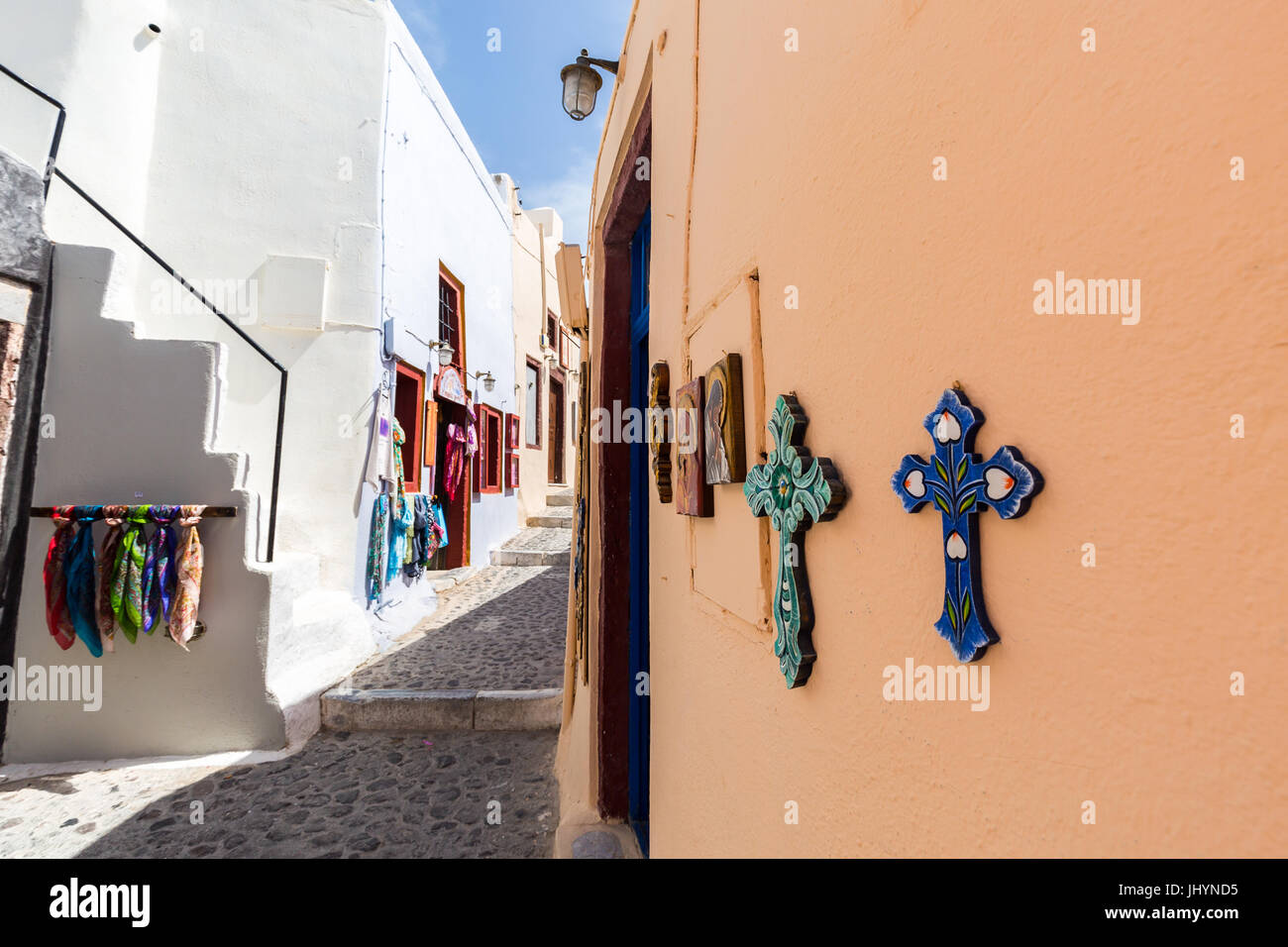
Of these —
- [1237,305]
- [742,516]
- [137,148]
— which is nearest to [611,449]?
[742,516]

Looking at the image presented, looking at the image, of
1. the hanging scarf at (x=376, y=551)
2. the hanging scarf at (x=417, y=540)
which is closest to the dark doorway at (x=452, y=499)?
the hanging scarf at (x=417, y=540)

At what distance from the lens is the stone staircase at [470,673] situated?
171 inches

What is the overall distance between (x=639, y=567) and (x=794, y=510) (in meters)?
2.11

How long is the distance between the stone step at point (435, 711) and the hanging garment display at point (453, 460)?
14.1ft

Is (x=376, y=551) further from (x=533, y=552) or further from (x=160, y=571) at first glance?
(x=533, y=552)

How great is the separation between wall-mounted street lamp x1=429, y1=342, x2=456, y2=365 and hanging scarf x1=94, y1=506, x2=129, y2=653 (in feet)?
13.7

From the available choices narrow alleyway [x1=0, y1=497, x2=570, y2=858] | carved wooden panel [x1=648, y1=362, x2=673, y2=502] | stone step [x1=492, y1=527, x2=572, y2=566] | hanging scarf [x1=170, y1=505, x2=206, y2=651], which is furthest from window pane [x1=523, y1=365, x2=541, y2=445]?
carved wooden panel [x1=648, y1=362, x2=673, y2=502]

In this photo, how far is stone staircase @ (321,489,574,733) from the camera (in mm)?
4348

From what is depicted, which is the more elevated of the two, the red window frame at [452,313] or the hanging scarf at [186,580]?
the red window frame at [452,313]

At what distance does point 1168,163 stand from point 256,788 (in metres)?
4.68

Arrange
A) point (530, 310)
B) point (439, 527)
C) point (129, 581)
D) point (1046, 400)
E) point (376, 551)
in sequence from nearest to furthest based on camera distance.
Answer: point (1046, 400)
point (129, 581)
point (376, 551)
point (439, 527)
point (530, 310)

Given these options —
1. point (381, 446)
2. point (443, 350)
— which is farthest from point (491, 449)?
point (381, 446)

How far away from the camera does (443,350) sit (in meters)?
7.60

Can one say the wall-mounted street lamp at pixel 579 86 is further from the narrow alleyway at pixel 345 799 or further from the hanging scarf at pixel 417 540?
the narrow alleyway at pixel 345 799
